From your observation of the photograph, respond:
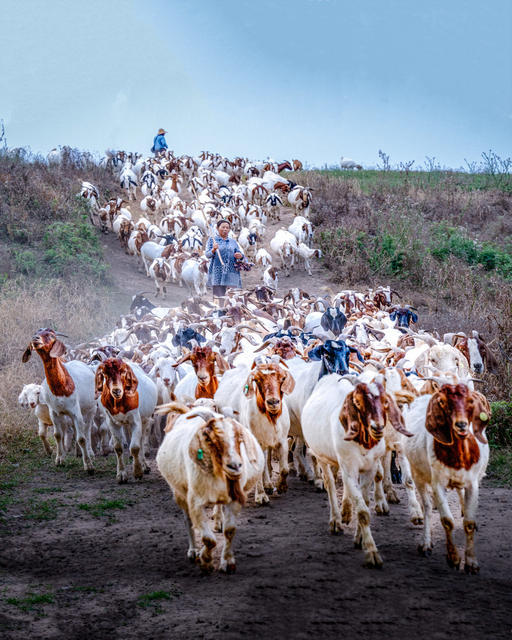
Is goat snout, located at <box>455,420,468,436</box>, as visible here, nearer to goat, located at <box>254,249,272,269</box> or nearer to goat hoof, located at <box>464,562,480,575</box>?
goat hoof, located at <box>464,562,480,575</box>

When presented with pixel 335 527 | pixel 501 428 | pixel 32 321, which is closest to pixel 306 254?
pixel 32 321

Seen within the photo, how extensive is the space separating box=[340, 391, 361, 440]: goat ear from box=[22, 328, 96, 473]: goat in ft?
15.3

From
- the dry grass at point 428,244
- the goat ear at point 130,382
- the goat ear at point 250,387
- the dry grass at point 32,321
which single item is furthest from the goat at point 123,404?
the dry grass at point 428,244

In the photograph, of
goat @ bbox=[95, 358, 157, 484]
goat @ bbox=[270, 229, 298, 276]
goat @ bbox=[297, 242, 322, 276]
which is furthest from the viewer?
goat @ bbox=[297, 242, 322, 276]

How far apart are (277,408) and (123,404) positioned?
2251mm

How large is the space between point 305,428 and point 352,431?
1.25 m

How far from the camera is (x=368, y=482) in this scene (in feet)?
20.5

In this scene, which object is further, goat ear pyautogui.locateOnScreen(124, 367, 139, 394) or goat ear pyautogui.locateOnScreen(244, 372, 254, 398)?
goat ear pyautogui.locateOnScreen(124, 367, 139, 394)

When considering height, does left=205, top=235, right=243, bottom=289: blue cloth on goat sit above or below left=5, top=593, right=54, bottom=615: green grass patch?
above

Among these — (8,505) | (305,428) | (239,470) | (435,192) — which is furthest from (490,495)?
(435,192)

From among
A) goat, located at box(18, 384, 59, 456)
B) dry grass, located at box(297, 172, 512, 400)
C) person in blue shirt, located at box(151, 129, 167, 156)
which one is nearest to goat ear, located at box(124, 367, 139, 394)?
goat, located at box(18, 384, 59, 456)

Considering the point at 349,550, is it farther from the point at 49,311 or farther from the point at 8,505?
the point at 49,311

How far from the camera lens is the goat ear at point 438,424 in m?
5.72

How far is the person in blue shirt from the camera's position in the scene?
36094 millimetres
